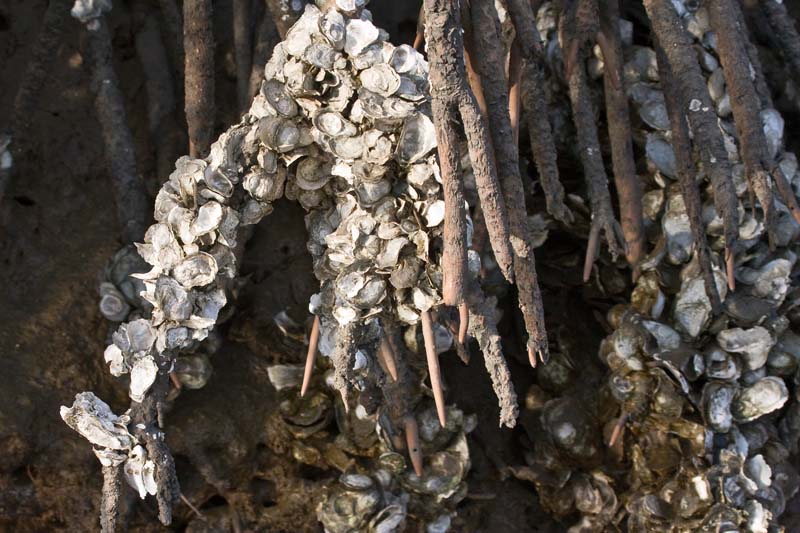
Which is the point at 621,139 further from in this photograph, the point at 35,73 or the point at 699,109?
the point at 35,73

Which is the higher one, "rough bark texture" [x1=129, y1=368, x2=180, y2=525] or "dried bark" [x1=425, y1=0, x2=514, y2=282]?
"dried bark" [x1=425, y1=0, x2=514, y2=282]

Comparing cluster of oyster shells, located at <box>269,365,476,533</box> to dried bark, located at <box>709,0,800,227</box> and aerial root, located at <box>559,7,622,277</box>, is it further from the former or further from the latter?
dried bark, located at <box>709,0,800,227</box>

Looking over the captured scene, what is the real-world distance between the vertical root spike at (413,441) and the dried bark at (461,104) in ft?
1.63

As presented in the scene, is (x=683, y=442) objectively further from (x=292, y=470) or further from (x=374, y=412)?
(x=292, y=470)

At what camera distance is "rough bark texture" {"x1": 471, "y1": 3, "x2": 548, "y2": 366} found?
963 millimetres

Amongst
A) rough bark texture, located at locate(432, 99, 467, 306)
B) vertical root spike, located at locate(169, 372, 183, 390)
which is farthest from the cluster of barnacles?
vertical root spike, located at locate(169, 372, 183, 390)

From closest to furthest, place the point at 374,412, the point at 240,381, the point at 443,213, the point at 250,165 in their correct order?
the point at 443,213 < the point at 250,165 < the point at 374,412 < the point at 240,381

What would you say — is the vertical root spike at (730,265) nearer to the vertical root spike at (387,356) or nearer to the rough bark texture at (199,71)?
the vertical root spike at (387,356)

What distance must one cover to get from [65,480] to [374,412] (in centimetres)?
46

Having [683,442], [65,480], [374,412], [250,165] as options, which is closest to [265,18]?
[250,165]

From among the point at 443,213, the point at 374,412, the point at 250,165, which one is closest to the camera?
the point at 443,213

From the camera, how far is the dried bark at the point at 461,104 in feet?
2.88

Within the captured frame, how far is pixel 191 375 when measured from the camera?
4.48ft

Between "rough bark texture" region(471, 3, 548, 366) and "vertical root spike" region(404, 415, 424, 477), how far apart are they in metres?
0.39
